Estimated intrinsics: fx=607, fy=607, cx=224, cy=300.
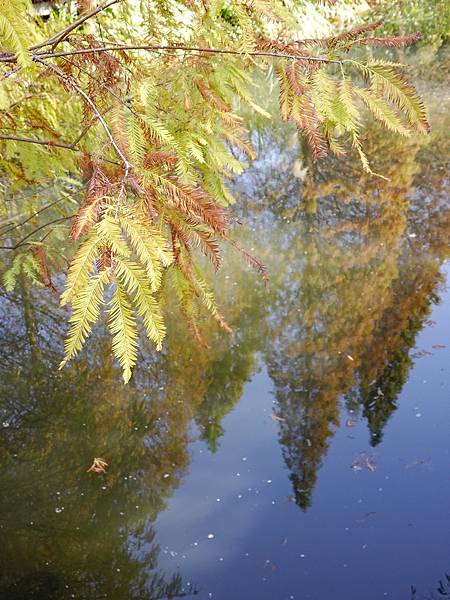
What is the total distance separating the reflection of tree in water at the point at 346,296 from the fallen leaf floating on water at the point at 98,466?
41.9 inches

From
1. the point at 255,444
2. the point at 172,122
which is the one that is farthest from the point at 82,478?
the point at 172,122

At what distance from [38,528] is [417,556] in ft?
6.33

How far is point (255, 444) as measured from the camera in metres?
3.66

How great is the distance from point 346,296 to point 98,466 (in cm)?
251

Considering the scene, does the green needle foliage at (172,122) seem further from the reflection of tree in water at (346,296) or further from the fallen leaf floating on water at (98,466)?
the reflection of tree in water at (346,296)

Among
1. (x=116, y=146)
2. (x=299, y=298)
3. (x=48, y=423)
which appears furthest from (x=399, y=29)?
(x=116, y=146)

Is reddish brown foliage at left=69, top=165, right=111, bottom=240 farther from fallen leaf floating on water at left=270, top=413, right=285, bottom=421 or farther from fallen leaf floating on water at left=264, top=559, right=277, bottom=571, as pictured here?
fallen leaf floating on water at left=270, top=413, right=285, bottom=421

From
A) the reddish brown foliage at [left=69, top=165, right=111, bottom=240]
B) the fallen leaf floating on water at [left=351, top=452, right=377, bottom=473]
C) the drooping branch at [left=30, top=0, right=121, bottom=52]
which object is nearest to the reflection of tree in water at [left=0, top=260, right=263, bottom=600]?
the fallen leaf floating on water at [left=351, top=452, right=377, bottom=473]

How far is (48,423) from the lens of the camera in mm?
3980

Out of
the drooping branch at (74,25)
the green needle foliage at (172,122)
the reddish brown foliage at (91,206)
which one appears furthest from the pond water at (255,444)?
the drooping branch at (74,25)

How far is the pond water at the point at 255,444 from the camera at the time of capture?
2.91 meters

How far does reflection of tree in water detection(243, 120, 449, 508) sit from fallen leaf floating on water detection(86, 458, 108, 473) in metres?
1.06

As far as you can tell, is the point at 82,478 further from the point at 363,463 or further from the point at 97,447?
the point at 363,463

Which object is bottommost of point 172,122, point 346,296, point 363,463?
point 363,463
